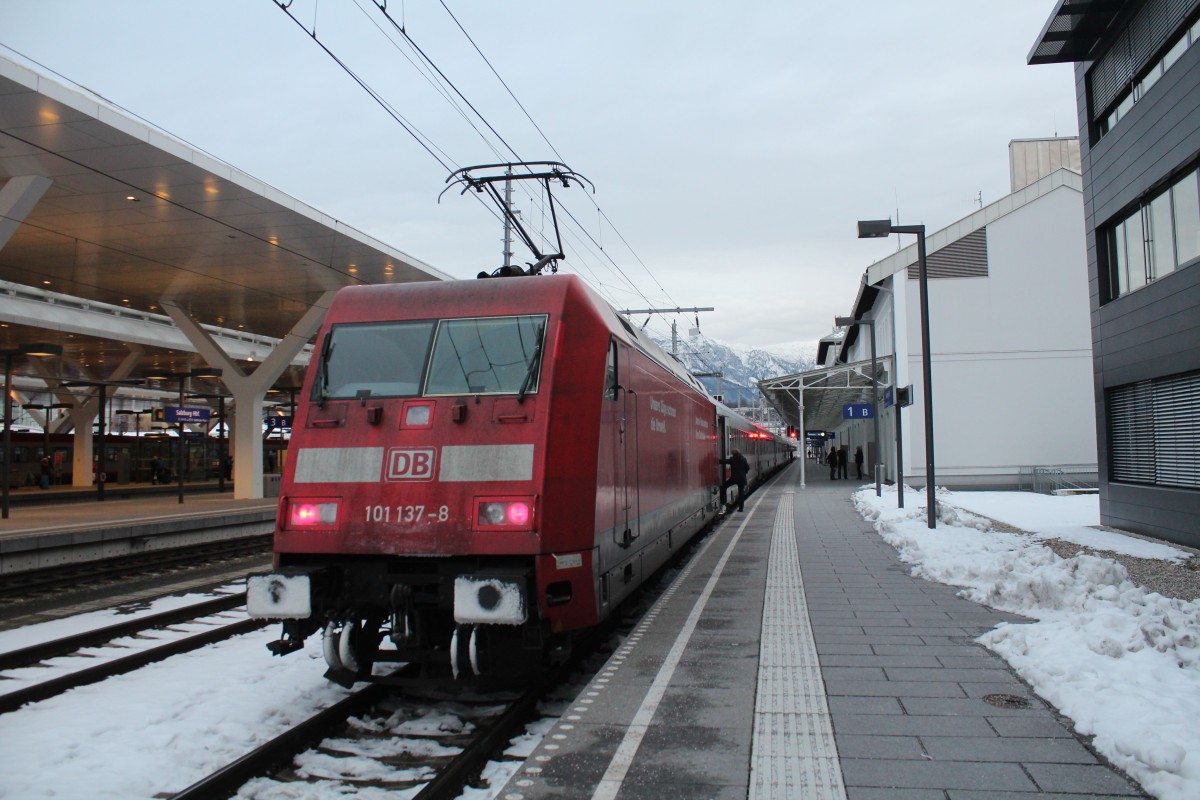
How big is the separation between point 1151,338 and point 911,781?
1227cm

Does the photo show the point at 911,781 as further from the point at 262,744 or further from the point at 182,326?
the point at 182,326

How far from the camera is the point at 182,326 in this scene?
2392 cm

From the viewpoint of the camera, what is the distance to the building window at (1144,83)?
1228 centimetres

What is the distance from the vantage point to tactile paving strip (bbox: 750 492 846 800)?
4.06 metres

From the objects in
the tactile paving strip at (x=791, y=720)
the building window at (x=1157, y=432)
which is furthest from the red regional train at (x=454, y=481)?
the building window at (x=1157, y=432)

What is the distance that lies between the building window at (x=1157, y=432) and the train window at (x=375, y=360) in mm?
11629

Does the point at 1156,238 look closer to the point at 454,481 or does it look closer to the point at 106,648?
the point at 454,481

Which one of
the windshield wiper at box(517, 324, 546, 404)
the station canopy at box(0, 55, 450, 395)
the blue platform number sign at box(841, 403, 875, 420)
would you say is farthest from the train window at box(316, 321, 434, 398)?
the blue platform number sign at box(841, 403, 875, 420)

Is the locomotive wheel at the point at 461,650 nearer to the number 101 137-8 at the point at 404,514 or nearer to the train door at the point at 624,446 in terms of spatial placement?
the number 101 137-8 at the point at 404,514

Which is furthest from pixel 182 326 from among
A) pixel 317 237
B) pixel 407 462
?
pixel 407 462

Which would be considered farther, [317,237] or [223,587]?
[317,237]

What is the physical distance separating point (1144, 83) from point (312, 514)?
1456 cm

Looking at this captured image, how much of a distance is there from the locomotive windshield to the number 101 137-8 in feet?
2.91

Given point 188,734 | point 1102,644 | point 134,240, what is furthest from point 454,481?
point 134,240
